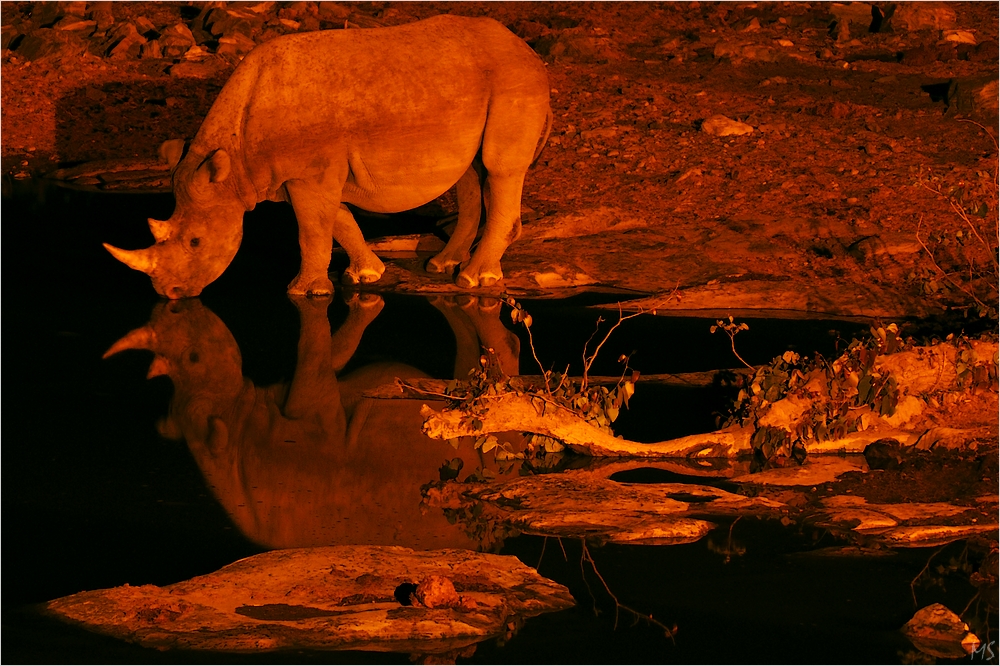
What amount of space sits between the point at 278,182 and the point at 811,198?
5.55 meters

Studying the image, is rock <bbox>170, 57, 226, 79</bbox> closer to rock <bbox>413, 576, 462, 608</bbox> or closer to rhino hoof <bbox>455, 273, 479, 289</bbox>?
rhino hoof <bbox>455, 273, 479, 289</bbox>

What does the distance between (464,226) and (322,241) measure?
1.48 meters

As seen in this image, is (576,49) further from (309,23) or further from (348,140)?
(348,140)

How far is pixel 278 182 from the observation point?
33.5ft

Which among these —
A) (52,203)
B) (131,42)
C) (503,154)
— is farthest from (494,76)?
(131,42)

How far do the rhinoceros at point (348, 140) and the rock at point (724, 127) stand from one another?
485cm

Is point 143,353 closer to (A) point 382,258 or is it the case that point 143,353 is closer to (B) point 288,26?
(A) point 382,258

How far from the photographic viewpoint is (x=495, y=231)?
11.0 meters

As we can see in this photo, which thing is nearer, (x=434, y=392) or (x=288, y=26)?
(x=434, y=392)

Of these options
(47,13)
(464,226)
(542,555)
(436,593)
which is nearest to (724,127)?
(464,226)

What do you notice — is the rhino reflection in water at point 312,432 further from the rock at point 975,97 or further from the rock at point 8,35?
the rock at point 8,35

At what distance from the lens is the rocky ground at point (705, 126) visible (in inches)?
445

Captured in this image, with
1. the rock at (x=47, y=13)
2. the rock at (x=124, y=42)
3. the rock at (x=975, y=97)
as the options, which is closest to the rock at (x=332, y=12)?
the rock at (x=124, y=42)

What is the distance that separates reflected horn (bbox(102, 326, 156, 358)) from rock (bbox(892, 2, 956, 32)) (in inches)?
585
